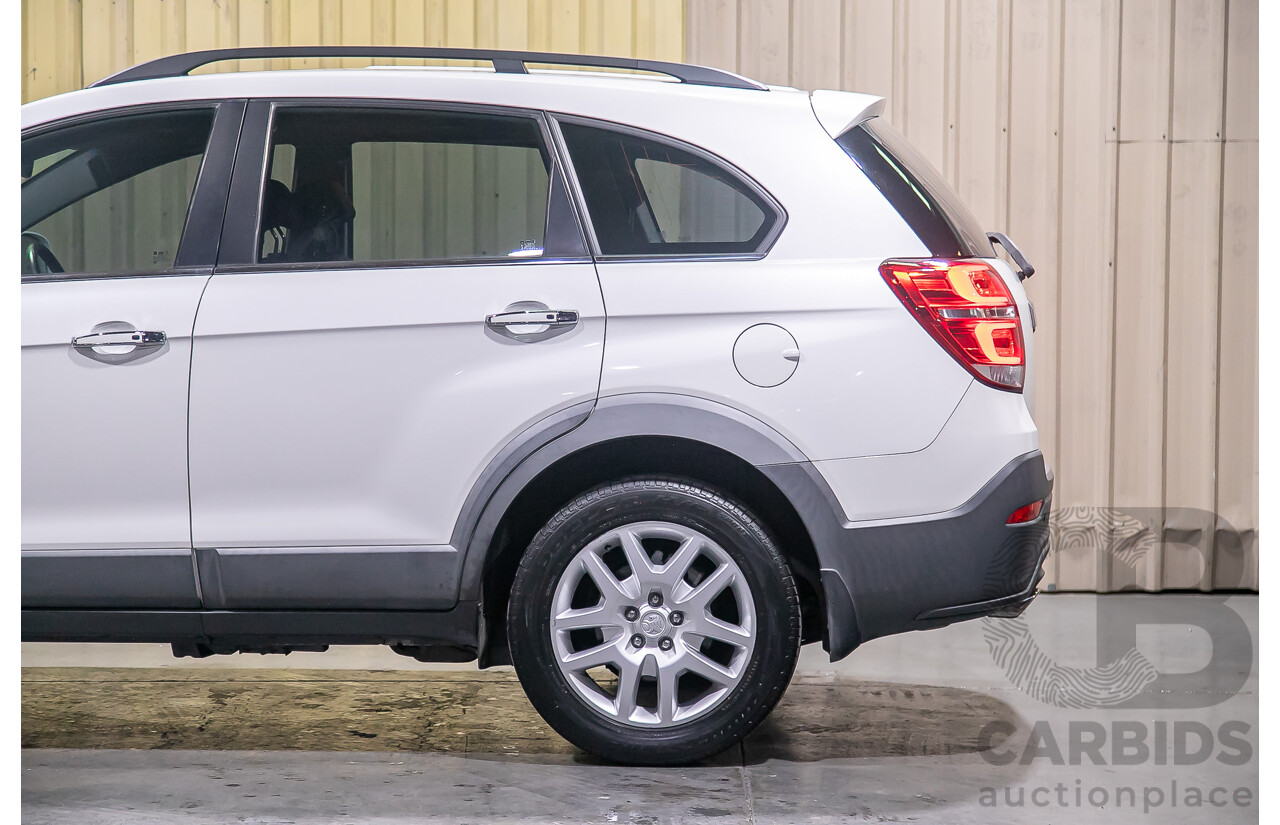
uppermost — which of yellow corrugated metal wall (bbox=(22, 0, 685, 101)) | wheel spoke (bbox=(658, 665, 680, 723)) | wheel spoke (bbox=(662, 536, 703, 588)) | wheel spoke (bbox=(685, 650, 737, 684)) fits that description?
yellow corrugated metal wall (bbox=(22, 0, 685, 101))

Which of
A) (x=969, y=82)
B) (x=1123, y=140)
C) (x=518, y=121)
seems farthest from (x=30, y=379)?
(x=1123, y=140)

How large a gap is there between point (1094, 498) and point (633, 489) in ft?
11.5

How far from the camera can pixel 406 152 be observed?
11.1 feet

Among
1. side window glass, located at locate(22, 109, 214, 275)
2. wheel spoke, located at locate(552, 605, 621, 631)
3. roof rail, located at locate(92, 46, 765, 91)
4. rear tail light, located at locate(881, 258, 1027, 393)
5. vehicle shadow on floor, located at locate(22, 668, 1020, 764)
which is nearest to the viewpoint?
rear tail light, located at locate(881, 258, 1027, 393)

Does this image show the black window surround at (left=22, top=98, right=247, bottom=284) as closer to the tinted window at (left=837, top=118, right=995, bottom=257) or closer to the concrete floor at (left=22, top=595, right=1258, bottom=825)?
the concrete floor at (left=22, top=595, right=1258, bottom=825)

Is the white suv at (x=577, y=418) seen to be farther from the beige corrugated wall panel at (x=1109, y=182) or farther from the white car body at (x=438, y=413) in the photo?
the beige corrugated wall panel at (x=1109, y=182)

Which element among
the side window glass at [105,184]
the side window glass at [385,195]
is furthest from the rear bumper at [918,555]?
the side window glass at [105,184]

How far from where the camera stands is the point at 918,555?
3.03 metres

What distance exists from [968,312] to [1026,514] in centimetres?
53

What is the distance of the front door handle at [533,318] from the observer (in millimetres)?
3064

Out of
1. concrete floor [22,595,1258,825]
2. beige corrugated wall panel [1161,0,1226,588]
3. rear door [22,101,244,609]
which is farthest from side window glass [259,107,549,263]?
beige corrugated wall panel [1161,0,1226,588]

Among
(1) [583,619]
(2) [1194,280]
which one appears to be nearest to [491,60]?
(1) [583,619]

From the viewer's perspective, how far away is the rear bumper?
119 inches

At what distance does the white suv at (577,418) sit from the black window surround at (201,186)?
0.01m
